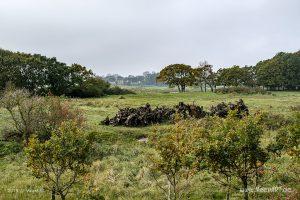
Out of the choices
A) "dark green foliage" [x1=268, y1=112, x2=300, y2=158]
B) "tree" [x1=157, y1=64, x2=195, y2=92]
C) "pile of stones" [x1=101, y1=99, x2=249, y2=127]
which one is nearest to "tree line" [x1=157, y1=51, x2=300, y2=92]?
"tree" [x1=157, y1=64, x2=195, y2=92]

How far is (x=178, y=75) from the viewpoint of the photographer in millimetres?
124375

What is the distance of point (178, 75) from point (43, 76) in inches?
1780

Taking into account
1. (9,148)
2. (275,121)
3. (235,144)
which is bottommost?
(9,148)

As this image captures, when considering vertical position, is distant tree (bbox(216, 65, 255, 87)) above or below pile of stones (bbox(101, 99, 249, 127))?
above

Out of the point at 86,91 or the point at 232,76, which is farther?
the point at 232,76

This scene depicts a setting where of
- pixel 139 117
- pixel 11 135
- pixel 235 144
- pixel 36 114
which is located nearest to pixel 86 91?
pixel 139 117

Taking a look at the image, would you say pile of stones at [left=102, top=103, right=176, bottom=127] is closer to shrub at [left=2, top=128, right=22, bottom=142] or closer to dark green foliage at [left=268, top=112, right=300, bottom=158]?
shrub at [left=2, top=128, right=22, bottom=142]

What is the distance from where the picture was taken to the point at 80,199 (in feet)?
87.0

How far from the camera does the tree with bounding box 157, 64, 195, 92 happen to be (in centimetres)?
12238

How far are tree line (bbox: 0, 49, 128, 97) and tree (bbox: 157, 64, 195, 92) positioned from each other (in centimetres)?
2794

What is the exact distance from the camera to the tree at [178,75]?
122 metres

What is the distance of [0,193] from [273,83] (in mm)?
104101

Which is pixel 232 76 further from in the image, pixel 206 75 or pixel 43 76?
pixel 43 76

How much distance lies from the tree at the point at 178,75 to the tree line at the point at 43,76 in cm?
Result: 2794
